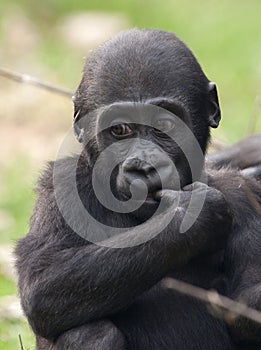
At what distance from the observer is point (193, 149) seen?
600cm

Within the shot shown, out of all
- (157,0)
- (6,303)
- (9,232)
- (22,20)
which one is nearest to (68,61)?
(22,20)

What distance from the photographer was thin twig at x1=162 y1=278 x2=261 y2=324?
5.54m

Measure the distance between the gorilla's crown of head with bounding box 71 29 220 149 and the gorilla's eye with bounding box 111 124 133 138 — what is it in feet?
0.40

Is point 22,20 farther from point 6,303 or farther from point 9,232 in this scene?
point 6,303

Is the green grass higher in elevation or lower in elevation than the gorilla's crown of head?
lower

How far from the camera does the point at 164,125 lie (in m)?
5.87

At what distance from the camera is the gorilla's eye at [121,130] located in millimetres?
5832

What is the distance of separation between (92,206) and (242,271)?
801mm

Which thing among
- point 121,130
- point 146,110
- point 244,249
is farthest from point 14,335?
point 146,110

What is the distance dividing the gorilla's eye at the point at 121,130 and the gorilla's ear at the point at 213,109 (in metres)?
0.52

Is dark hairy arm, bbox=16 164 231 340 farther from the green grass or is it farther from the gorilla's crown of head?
the green grass

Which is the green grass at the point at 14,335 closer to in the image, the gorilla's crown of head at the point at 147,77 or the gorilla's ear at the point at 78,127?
the gorilla's ear at the point at 78,127

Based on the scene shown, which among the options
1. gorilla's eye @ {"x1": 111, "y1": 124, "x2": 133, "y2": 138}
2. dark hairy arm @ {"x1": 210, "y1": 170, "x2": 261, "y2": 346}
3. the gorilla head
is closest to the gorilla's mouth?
the gorilla head

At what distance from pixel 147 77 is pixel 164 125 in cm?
24
